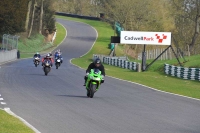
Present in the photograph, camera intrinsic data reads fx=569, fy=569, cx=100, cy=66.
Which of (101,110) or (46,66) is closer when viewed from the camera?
(101,110)

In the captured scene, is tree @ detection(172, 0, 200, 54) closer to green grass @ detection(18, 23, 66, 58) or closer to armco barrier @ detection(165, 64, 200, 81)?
green grass @ detection(18, 23, 66, 58)

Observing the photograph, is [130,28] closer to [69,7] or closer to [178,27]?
[178,27]

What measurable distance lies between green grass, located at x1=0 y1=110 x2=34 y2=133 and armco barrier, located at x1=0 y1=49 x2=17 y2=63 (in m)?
42.9

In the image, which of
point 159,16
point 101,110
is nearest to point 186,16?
point 159,16

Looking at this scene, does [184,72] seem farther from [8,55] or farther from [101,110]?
[8,55]

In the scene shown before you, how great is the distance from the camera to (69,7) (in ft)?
454

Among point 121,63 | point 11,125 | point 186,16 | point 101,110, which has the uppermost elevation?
point 186,16

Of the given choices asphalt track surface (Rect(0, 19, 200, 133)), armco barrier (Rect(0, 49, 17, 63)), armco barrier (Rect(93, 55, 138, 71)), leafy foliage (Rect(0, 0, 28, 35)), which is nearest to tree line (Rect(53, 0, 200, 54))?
armco barrier (Rect(93, 55, 138, 71))

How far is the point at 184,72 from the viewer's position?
40.1 metres

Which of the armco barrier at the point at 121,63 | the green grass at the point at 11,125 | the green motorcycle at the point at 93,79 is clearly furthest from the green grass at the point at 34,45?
the green grass at the point at 11,125

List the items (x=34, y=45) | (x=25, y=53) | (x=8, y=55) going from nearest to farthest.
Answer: (x=8, y=55)
(x=25, y=53)
(x=34, y=45)

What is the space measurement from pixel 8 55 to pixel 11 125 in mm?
48827

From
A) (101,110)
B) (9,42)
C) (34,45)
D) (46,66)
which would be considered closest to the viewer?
(101,110)

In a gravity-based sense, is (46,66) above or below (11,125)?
below
